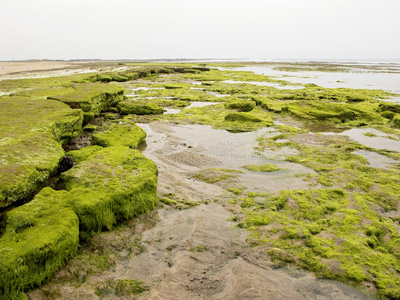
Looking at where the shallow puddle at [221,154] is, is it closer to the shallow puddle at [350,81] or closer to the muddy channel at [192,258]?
the muddy channel at [192,258]

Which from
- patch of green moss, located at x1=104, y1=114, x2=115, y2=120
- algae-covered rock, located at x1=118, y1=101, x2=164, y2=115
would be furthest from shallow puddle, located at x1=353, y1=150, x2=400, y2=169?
patch of green moss, located at x1=104, y1=114, x2=115, y2=120

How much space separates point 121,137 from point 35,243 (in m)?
7.87

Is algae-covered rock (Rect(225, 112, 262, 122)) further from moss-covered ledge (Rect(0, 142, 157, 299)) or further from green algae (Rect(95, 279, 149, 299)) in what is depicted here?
green algae (Rect(95, 279, 149, 299))

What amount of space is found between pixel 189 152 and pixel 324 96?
2324 centimetres

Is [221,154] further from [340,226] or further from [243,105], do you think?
[243,105]

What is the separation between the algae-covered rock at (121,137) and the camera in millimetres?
11523

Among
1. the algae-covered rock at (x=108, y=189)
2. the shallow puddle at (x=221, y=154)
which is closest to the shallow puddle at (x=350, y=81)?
the shallow puddle at (x=221, y=154)

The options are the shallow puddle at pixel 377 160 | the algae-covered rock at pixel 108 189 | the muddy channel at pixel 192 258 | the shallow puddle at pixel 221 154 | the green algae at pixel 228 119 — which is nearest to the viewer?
the muddy channel at pixel 192 258

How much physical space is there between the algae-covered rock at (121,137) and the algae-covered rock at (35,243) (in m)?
5.26

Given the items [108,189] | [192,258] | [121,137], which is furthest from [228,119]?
[192,258]

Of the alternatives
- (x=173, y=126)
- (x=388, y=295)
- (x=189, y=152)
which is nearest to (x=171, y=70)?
(x=173, y=126)

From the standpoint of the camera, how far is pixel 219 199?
28.3 feet

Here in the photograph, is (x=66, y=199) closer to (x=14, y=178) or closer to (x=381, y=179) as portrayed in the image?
(x=14, y=178)

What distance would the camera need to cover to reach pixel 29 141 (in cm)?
928
